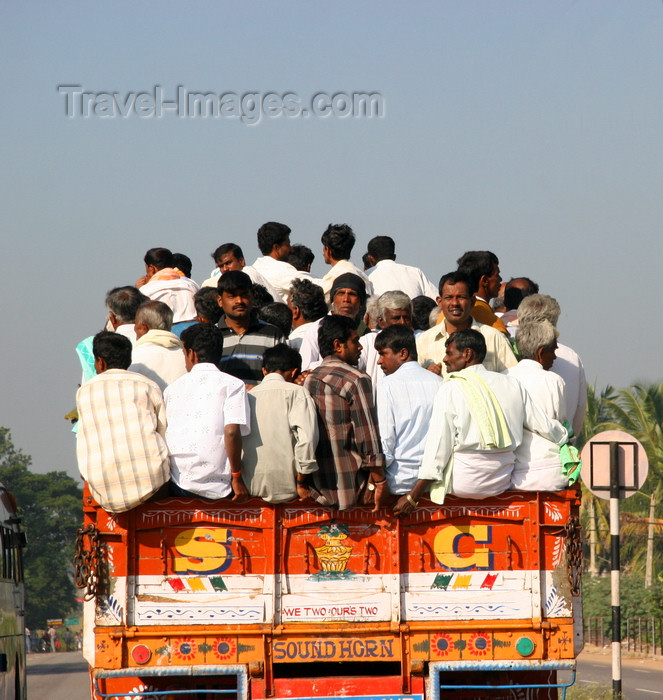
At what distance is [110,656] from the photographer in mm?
5812

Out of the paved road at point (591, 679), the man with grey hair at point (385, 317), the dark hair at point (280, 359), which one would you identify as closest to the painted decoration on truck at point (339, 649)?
the dark hair at point (280, 359)

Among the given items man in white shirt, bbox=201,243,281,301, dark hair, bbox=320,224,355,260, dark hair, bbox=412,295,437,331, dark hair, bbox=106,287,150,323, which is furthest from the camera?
dark hair, bbox=320,224,355,260

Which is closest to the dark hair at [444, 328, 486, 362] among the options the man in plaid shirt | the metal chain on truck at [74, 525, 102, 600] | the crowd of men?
the crowd of men

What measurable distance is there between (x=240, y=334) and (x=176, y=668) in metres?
2.17

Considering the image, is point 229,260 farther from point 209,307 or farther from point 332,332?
point 332,332

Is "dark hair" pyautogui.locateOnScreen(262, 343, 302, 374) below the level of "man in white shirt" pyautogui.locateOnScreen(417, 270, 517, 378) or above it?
below

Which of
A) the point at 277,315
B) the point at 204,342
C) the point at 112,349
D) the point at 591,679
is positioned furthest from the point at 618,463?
the point at 591,679

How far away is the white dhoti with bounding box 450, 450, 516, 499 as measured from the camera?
19.5ft

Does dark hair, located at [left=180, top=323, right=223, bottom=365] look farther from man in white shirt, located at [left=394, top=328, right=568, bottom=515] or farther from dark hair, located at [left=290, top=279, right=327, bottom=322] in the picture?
dark hair, located at [left=290, top=279, right=327, bottom=322]

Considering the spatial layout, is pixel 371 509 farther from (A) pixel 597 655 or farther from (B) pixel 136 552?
(A) pixel 597 655

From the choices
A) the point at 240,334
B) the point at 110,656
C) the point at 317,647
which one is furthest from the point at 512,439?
the point at 110,656

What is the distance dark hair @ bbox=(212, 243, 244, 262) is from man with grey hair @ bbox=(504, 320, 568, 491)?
319 cm

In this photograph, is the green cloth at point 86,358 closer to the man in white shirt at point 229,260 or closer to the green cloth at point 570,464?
the man in white shirt at point 229,260

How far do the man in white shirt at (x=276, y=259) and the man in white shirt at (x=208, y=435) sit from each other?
349cm
